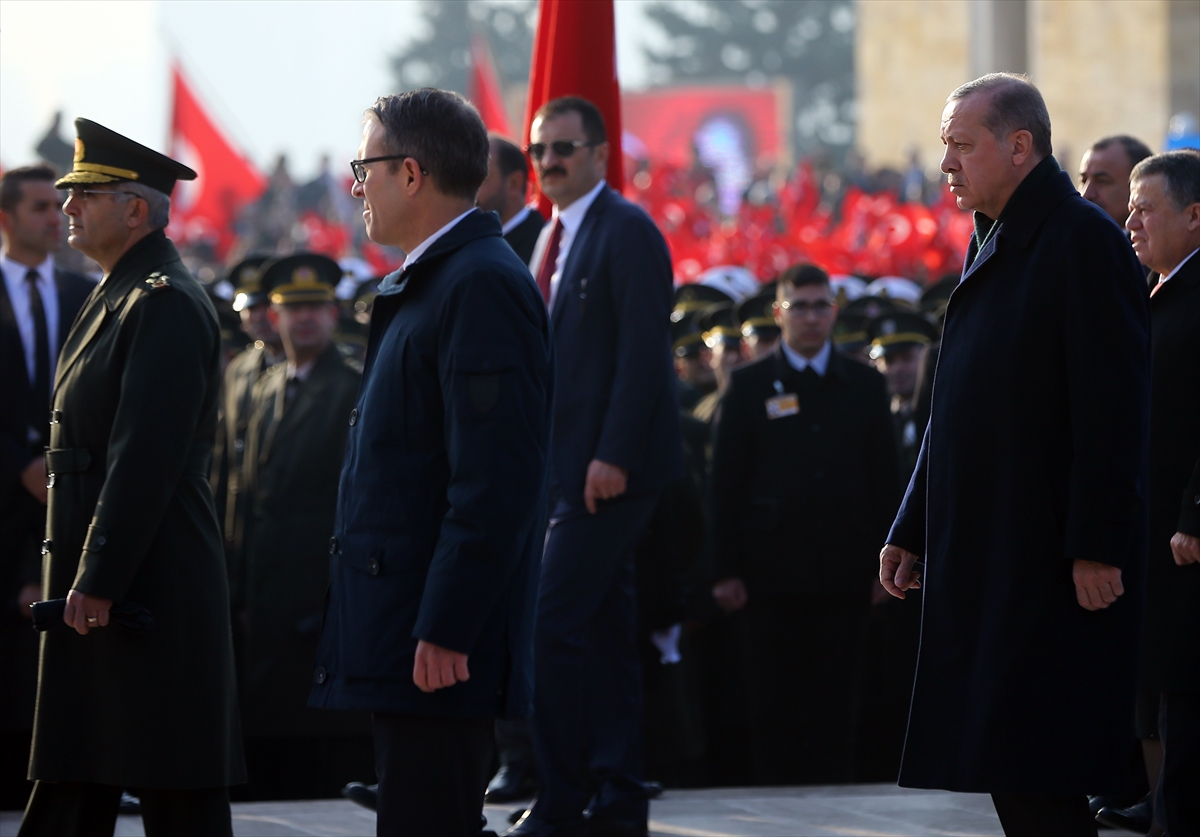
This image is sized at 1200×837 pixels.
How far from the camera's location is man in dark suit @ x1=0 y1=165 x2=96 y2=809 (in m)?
6.50

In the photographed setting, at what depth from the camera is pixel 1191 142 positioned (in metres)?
9.51

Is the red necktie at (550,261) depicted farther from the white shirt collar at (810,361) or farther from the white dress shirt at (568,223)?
the white shirt collar at (810,361)

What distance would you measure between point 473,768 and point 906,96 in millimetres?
34993

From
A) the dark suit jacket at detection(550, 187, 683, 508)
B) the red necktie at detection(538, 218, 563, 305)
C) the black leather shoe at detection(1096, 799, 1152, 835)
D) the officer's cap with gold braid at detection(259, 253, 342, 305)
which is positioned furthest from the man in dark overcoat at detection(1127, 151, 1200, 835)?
the officer's cap with gold braid at detection(259, 253, 342, 305)

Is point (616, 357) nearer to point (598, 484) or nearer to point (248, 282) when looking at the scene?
point (598, 484)

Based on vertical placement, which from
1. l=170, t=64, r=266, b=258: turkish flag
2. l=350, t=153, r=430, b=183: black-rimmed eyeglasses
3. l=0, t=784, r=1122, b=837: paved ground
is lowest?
l=0, t=784, r=1122, b=837: paved ground

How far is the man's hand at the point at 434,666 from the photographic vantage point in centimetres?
364

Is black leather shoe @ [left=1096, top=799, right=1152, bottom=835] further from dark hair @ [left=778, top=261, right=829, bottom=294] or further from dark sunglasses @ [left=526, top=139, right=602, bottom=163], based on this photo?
dark hair @ [left=778, top=261, right=829, bottom=294]

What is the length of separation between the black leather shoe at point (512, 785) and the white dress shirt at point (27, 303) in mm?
2116

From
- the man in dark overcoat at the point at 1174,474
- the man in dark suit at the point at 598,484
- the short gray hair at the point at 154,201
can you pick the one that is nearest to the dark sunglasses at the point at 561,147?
the man in dark suit at the point at 598,484

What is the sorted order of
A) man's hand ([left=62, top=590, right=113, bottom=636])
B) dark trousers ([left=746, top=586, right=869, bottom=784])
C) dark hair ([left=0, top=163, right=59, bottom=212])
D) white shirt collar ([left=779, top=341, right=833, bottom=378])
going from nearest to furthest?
1. man's hand ([left=62, top=590, right=113, bottom=636])
2. dark hair ([left=0, top=163, right=59, bottom=212])
3. dark trousers ([left=746, top=586, right=869, bottom=784])
4. white shirt collar ([left=779, top=341, right=833, bottom=378])

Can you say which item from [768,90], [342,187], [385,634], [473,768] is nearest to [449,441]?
[385,634]

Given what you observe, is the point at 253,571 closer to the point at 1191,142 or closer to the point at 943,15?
the point at 1191,142

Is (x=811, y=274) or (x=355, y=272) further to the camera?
(x=355, y=272)
